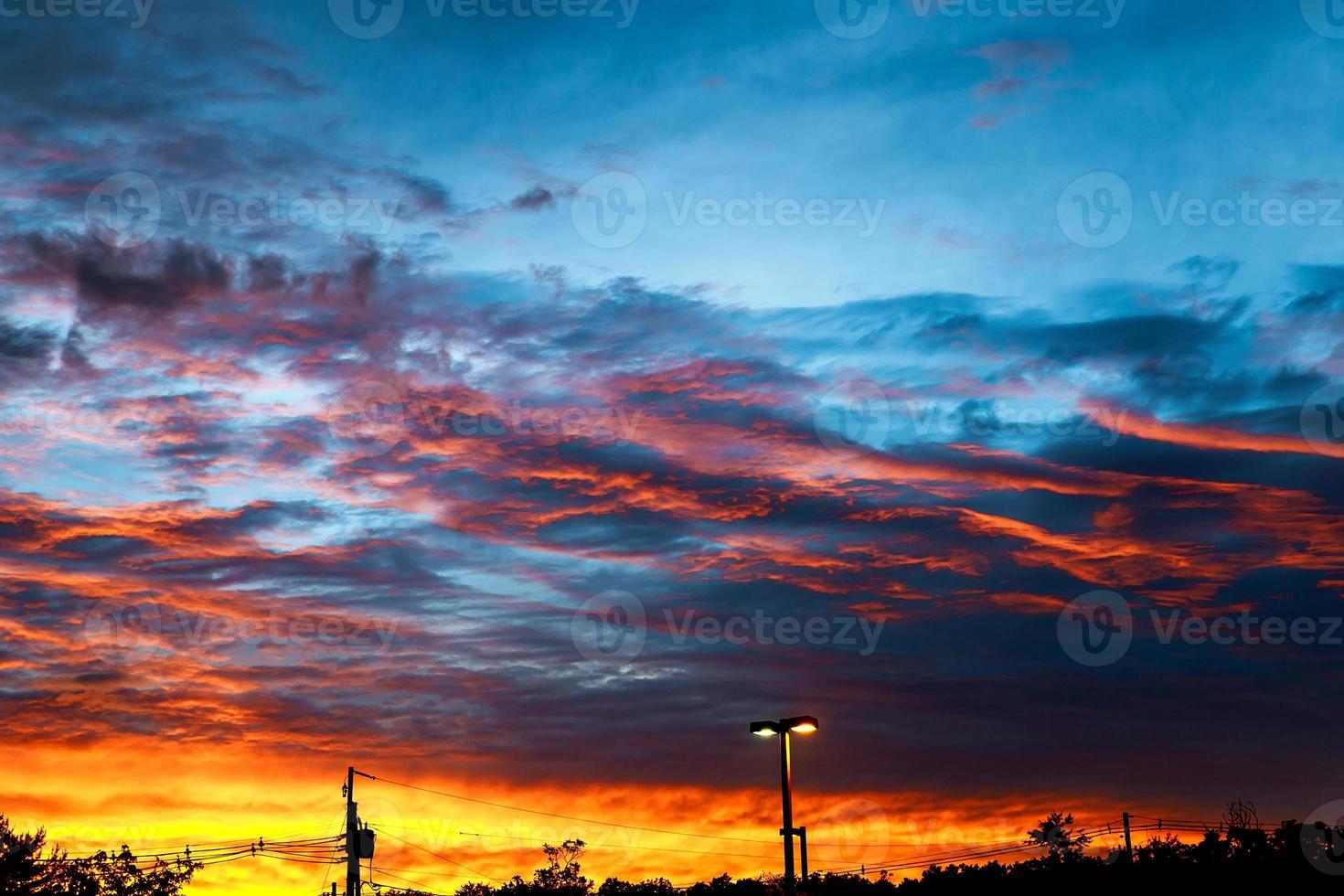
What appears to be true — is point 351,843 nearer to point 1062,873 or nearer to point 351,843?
point 351,843

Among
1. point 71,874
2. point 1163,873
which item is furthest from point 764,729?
point 71,874

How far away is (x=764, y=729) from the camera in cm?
3038

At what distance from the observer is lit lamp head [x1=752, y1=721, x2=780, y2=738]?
30.2 m

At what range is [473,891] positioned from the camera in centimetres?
12481

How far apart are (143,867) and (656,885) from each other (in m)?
39.6

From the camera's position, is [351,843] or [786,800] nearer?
[786,800]

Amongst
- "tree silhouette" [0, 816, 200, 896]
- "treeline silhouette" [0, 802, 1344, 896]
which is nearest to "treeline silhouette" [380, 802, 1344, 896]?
"treeline silhouette" [0, 802, 1344, 896]

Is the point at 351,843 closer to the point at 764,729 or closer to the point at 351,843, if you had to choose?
the point at 351,843

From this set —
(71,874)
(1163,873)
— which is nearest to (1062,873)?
(1163,873)

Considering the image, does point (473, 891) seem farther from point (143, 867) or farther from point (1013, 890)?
point (1013, 890)

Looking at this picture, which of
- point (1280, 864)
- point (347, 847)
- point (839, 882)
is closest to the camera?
point (1280, 864)

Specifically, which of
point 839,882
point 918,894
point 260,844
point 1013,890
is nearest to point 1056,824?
point 839,882

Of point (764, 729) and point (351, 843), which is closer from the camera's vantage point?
point (764, 729)

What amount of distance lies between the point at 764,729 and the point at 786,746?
0.81 meters
